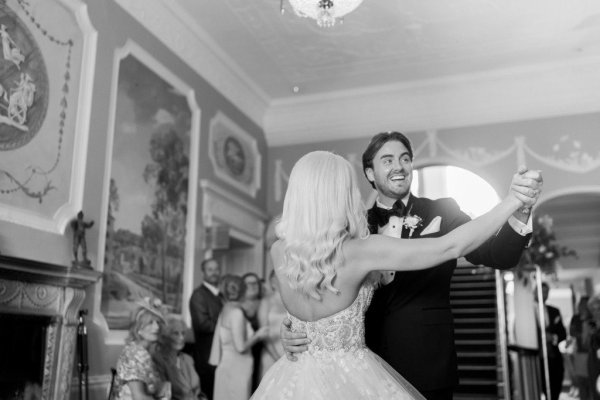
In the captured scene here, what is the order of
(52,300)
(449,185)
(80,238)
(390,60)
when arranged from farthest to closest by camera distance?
(449,185) → (390,60) → (80,238) → (52,300)

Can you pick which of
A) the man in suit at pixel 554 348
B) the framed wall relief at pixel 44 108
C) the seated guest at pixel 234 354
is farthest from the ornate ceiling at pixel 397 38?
the seated guest at pixel 234 354

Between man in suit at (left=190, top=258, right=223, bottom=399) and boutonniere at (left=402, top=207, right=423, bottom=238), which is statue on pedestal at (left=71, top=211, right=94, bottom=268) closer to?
man in suit at (left=190, top=258, right=223, bottom=399)

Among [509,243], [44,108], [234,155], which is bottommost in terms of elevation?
[509,243]

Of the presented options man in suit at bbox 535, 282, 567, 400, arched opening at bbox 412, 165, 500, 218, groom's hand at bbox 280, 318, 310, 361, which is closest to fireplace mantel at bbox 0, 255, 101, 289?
groom's hand at bbox 280, 318, 310, 361

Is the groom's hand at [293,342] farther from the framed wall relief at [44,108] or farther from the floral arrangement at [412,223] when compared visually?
the framed wall relief at [44,108]

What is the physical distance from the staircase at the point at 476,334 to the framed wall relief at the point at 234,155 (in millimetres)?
4420

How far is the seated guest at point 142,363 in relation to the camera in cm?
523

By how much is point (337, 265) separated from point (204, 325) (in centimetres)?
521

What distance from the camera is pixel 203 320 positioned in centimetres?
721

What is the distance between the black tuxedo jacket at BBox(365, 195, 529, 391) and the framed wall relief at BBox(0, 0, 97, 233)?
3.73 m

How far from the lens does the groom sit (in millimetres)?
2557

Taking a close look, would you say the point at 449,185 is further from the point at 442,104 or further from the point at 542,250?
the point at 542,250

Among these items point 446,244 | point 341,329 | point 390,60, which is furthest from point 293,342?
point 390,60

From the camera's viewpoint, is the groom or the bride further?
the groom
